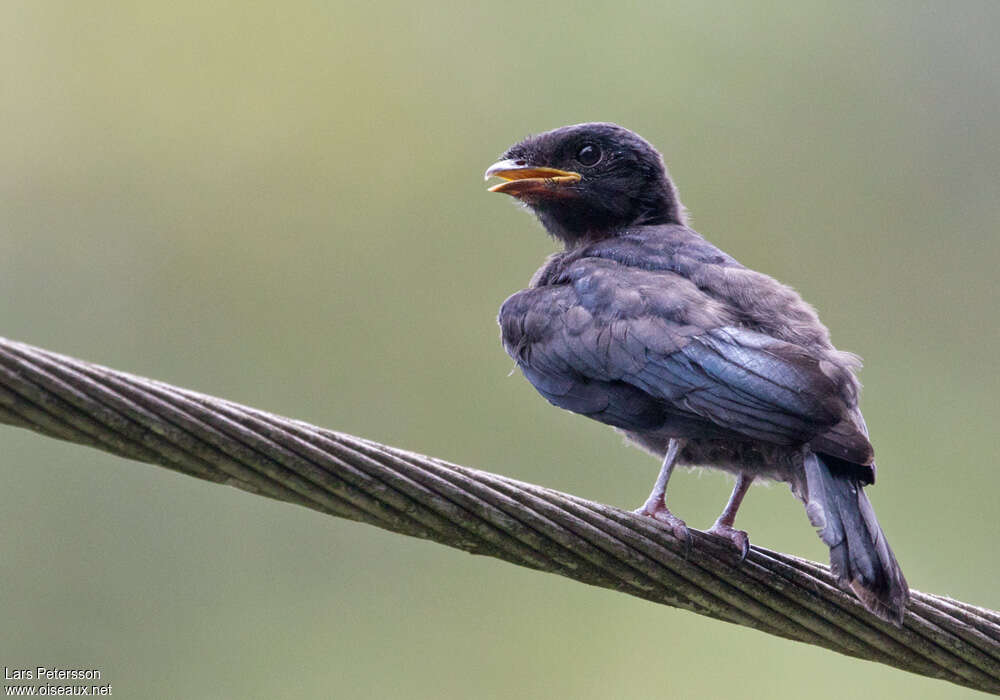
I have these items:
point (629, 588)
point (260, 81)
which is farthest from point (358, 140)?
point (629, 588)

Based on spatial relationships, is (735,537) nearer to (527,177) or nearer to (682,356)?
(682,356)

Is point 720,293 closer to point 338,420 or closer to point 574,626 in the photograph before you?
point 574,626

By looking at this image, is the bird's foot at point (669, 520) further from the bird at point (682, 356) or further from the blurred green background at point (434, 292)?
the blurred green background at point (434, 292)

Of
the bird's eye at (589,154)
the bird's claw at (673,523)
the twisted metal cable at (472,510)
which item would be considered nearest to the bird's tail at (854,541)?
the twisted metal cable at (472,510)

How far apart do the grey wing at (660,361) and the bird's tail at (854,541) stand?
16 centimetres

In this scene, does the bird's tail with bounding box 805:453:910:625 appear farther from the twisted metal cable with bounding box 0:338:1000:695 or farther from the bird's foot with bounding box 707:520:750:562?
the bird's foot with bounding box 707:520:750:562

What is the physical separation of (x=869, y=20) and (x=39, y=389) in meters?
13.4

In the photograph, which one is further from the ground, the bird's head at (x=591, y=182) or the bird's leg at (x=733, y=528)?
the bird's head at (x=591, y=182)

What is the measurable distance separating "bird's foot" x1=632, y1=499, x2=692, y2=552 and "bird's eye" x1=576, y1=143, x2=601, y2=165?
1.97 metres

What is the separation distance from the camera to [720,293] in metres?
4.74

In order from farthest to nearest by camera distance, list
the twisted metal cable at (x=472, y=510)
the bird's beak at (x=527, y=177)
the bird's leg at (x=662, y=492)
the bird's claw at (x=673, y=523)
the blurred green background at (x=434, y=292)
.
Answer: the blurred green background at (x=434, y=292), the bird's beak at (x=527, y=177), the bird's leg at (x=662, y=492), the bird's claw at (x=673, y=523), the twisted metal cable at (x=472, y=510)

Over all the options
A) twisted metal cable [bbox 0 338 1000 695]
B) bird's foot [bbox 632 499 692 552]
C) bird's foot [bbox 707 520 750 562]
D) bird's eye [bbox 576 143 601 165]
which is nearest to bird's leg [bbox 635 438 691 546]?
bird's foot [bbox 632 499 692 552]

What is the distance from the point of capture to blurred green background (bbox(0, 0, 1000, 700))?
9414 millimetres

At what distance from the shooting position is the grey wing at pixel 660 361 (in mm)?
4012
